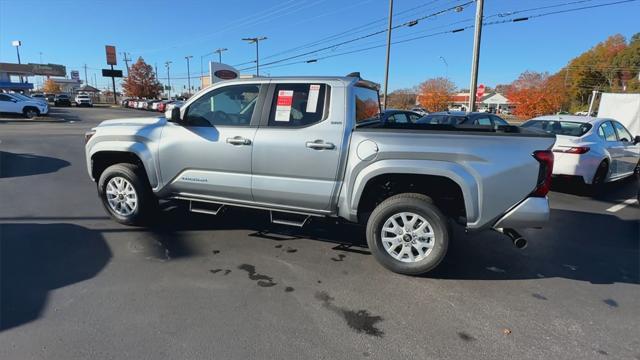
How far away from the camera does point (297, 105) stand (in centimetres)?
400

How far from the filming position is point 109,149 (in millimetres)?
4668

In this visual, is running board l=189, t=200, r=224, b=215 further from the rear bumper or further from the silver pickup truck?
the rear bumper

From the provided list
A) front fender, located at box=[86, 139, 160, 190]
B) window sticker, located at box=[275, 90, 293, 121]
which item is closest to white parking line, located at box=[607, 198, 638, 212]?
window sticker, located at box=[275, 90, 293, 121]

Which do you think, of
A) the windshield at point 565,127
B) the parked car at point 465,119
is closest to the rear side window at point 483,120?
the parked car at point 465,119

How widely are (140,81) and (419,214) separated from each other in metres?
79.5

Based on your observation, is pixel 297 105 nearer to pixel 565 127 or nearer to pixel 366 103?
pixel 366 103

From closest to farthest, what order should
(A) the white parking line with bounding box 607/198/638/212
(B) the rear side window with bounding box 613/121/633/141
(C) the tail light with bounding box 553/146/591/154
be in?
(A) the white parking line with bounding box 607/198/638/212, (C) the tail light with bounding box 553/146/591/154, (B) the rear side window with bounding box 613/121/633/141

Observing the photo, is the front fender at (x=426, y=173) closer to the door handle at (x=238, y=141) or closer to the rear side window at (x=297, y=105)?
the rear side window at (x=297, y=105)

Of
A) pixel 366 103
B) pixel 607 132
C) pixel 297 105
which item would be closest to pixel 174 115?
pixel 297 105

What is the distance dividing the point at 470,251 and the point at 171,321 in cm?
331

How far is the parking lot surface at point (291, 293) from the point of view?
8.53 feet

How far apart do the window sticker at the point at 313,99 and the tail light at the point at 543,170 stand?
2126 mm

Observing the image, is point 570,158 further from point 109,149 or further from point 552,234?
point 109,149

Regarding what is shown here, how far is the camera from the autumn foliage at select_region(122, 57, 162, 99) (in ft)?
234
